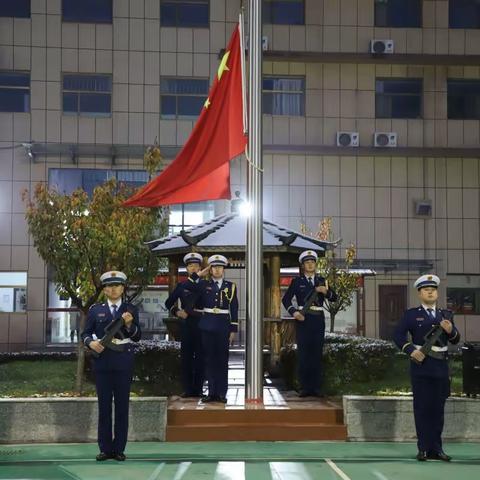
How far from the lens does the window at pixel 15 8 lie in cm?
2877

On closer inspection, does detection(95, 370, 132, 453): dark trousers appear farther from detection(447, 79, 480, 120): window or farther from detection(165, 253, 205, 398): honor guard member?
detection(447, 79, 480, 120): window

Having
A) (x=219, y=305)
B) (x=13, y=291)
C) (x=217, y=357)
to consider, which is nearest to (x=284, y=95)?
(x=13, y=291)

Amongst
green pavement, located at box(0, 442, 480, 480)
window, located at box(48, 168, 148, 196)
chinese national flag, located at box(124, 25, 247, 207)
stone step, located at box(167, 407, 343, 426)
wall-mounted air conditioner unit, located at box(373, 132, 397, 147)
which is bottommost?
green pavement, located at box(0, 442, 480, 480)

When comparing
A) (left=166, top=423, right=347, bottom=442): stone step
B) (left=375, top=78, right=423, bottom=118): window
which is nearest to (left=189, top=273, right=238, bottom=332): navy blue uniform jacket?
(left=166, top=423, right=347, bottom=442): stone step

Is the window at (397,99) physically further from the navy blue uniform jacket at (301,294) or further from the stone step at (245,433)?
the stone step at (245,433)

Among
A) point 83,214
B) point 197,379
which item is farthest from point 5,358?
point 197,379

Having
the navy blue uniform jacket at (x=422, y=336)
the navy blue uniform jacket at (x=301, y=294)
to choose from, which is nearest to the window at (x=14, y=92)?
the navy blue uniform jacket at (x=301, y=294)

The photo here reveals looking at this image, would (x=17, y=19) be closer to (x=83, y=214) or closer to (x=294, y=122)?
(x=294, y=122)

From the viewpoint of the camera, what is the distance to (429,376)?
8.59 metres

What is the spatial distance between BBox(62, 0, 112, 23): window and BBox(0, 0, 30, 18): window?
130 cm

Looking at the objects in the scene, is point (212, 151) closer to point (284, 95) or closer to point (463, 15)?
point (284, 95)

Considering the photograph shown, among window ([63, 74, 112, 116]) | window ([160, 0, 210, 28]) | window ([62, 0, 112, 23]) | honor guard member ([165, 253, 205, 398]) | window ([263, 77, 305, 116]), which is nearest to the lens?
honor guard member ([165, 253, 205, 398])

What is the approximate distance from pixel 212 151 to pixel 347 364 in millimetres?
3888

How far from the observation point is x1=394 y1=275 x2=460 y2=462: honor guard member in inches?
338
